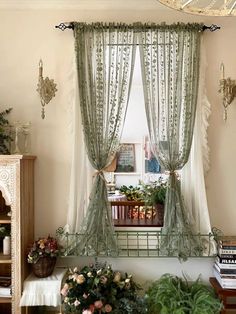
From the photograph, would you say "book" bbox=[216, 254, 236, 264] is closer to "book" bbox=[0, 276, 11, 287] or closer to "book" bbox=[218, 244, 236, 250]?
"book" bbox=[218, 244, 236, 250]

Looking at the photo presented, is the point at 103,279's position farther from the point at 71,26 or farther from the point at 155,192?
the point at 71,26

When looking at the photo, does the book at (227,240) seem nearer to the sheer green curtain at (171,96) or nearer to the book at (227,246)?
the book at (227,246)

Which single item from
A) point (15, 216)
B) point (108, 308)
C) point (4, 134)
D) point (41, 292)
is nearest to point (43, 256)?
point (41, 292)

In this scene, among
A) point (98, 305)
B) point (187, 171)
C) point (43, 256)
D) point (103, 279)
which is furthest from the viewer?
point (187, 171)

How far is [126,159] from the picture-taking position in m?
2.95

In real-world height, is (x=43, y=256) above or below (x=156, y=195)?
below

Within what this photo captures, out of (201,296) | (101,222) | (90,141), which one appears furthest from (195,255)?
(90,141)

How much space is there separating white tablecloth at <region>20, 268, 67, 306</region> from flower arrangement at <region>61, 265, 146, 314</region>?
101 millimetres

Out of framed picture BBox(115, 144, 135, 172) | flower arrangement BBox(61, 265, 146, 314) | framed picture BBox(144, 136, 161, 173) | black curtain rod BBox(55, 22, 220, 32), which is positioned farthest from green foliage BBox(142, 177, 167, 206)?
black curtain rod BBox(55, 22, 220, 32)

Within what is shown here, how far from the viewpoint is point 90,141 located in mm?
2666

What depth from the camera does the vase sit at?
8.16ft

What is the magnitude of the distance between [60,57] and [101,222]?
56.1 inches

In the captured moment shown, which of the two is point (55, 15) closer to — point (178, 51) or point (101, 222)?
point (178, 51)

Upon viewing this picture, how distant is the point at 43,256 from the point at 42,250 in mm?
45
